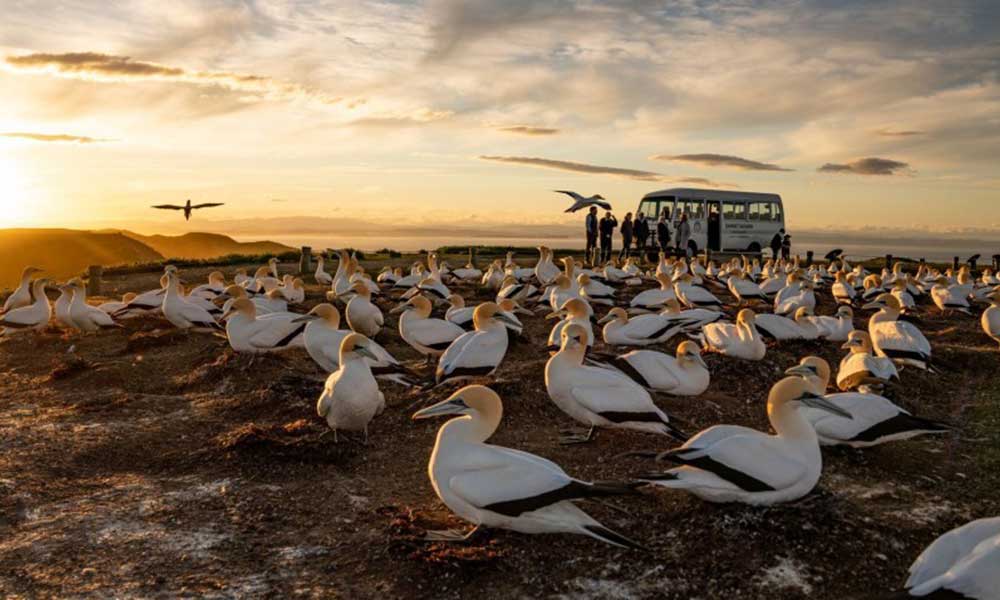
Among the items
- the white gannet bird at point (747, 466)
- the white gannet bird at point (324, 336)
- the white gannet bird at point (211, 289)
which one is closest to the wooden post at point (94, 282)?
the white gannet bird at point (211, 289)

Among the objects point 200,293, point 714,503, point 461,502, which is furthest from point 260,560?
point 200,293

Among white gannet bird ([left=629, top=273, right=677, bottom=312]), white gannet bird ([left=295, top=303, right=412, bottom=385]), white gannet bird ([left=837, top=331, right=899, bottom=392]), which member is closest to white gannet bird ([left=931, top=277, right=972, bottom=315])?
white gannet bird ([left=629, top=273, right=677, bottom=312])

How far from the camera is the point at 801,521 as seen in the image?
6.14 meters

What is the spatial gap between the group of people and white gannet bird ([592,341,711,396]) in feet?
76.6

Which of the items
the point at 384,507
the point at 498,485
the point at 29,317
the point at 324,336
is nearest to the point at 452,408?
the point at 498,485

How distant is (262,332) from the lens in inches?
492

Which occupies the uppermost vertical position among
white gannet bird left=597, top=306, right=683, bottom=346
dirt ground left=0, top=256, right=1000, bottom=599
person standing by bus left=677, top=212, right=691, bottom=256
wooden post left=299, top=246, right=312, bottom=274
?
person standing by bus left=677, top=212, right=691, bottom=256

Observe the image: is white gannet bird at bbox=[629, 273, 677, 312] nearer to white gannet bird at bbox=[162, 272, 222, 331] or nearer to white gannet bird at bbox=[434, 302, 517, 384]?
white gannet bird at bbox=[434, 302, 517, 384]

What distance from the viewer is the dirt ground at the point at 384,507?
558cm

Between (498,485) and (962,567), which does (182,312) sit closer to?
(498,485)

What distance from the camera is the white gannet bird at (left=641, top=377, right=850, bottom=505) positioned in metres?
6.05

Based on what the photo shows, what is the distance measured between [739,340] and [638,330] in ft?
6.03

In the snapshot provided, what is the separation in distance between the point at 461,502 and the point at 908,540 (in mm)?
3409

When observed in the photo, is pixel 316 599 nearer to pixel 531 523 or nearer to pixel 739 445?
pixel 531 523
